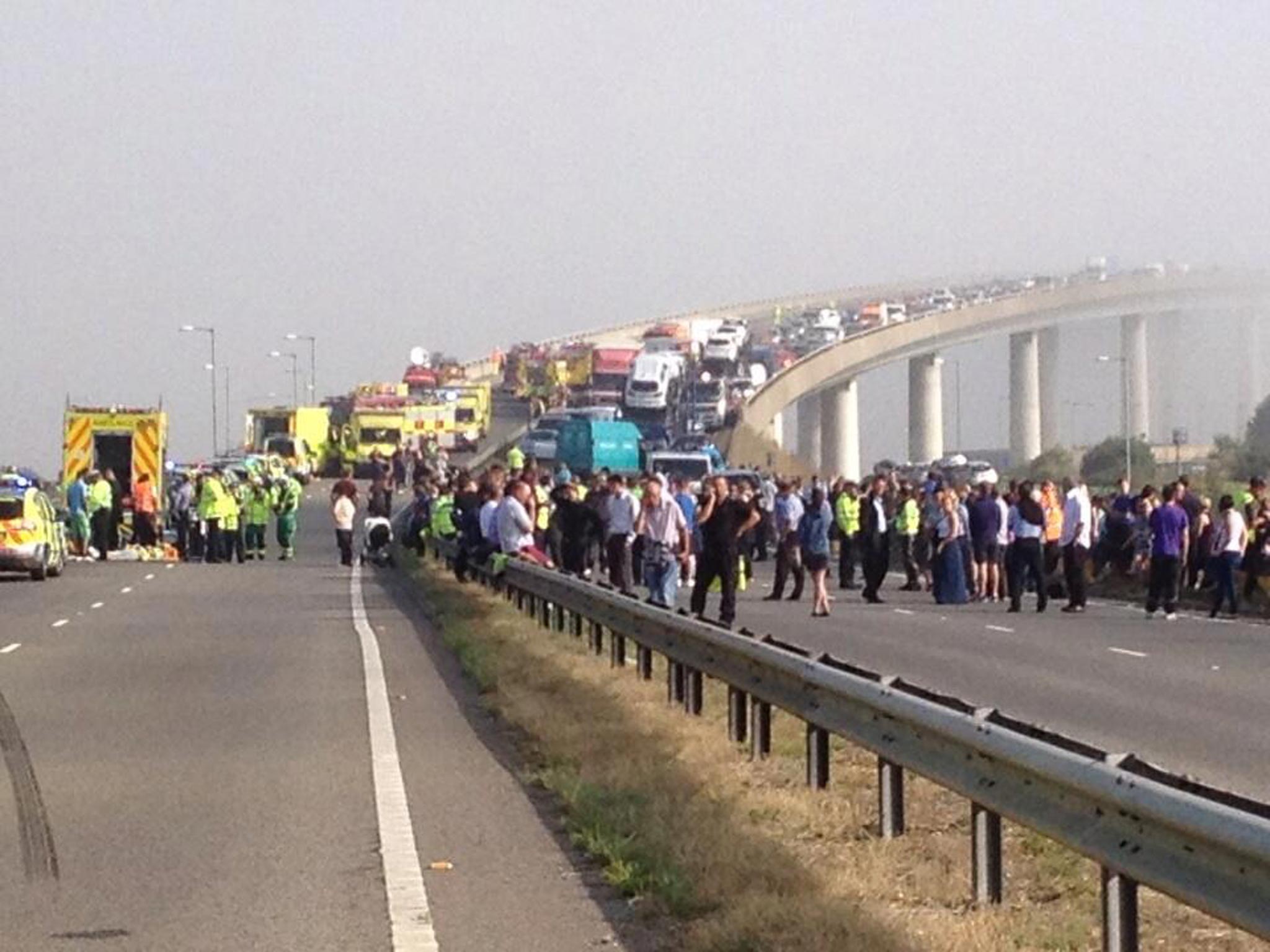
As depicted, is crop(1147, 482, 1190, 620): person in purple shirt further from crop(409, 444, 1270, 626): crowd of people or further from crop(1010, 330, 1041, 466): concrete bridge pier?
crop(1010, 330, 1041, 466): concrete bridge pier

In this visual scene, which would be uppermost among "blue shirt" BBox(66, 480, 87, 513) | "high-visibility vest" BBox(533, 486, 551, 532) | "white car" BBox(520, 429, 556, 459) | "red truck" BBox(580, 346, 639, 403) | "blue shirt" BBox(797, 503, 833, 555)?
"red truck" BBox(580, 346, 639, 403)

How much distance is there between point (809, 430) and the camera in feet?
416

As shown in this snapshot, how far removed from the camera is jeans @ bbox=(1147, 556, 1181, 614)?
106 feet

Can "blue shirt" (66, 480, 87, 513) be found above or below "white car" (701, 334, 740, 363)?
below

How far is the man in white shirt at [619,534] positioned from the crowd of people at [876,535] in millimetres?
26

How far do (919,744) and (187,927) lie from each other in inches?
107

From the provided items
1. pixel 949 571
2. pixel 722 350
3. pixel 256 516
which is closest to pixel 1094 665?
pixel 949 571

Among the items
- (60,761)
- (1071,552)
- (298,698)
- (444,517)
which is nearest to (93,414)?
(444,517)

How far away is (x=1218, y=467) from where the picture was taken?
87.1 metres

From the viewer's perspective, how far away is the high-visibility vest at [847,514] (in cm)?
4234

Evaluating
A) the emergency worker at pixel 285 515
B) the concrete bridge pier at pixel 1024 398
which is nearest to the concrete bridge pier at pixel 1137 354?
the concrete bridge pier at pixel 1024 398

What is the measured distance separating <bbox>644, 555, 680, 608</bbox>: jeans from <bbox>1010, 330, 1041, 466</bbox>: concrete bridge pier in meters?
89.7

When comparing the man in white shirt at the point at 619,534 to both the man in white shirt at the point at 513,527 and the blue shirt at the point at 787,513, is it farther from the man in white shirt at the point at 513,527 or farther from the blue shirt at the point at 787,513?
the blue shirt at the point at 787,513

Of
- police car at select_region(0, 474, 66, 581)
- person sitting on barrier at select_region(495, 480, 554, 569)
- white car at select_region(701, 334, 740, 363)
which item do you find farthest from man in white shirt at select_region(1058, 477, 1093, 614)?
white car at select_region(701, 334, 740, 363)
